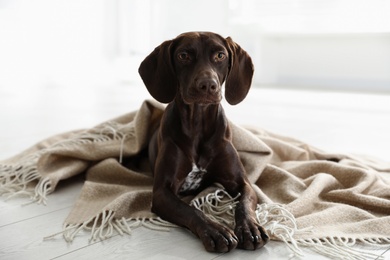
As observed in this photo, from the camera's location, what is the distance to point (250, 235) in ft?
6.17

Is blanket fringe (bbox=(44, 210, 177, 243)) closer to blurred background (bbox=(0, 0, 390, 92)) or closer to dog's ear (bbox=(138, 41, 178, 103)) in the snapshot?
dog's ear (bbox=(138, 41, 178, 103))

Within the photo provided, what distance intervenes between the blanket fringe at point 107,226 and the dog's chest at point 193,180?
0.25 metres

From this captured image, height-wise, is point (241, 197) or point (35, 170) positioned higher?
point (241, 197)

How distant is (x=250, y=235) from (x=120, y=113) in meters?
3.53

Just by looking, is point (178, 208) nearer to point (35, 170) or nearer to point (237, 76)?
point (237, 76)

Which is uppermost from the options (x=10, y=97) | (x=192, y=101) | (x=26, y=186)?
(x=192, y=101)

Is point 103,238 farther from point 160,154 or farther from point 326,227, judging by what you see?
point 326,227

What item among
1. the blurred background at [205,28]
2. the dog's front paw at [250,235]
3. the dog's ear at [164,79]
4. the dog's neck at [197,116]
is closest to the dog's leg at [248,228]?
the dog's front paw at [250,235]

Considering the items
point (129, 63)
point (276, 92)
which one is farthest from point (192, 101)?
point (129, 63)

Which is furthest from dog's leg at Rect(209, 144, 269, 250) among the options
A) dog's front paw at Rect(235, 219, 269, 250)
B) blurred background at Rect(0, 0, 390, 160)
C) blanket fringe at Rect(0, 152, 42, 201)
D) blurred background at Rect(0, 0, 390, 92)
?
blurred background at Rect(0, 0, 390, 92)

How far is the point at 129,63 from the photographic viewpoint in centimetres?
912

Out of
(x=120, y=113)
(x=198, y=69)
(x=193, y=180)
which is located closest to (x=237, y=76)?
(x=198, y=69)

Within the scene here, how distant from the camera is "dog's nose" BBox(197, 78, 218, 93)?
2031mm

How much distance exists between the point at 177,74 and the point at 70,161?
0.92 m
